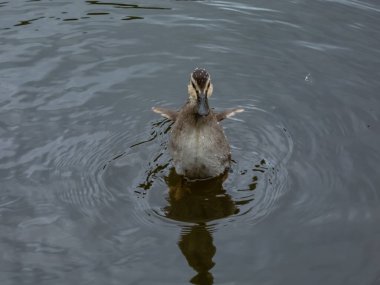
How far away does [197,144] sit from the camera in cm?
884

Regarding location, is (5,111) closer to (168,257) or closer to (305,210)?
(168,257)

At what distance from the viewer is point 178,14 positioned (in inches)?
527

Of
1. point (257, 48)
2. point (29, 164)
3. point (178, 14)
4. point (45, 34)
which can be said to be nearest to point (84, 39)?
point (45, 34)

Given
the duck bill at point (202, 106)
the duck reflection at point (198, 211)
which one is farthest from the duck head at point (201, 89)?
the duck reflection at point (198, 211)

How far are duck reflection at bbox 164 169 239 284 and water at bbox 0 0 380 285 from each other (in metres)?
0.02

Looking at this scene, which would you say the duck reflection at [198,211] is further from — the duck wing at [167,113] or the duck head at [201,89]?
the duck head at [201,89]

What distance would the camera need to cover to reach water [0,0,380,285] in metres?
7.62

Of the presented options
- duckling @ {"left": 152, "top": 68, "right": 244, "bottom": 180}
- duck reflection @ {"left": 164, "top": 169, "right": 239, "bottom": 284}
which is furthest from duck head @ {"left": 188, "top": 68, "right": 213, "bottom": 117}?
duck reflection @ {"left": 164, "top": 169, "right": 239, "bottom": 284}

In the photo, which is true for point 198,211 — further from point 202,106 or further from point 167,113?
point 167,113

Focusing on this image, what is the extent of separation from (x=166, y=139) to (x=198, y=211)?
5.75 ft

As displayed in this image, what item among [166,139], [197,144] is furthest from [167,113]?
[197,144]

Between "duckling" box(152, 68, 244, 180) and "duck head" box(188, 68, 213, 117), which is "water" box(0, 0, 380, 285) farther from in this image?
"duck head" box(188, 68, 213, 117)

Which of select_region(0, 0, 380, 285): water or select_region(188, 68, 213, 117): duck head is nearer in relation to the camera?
select_region(0, 0, 380, 285): water

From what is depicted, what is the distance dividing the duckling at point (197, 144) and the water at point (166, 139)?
0.76ft
